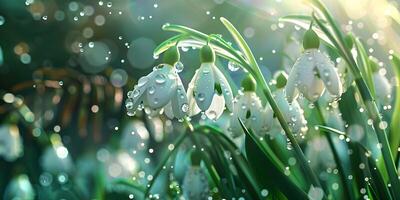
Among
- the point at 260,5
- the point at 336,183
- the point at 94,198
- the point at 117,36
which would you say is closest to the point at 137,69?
the point at 117,36

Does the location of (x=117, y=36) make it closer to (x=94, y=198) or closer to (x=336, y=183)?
(x=94, y=198)

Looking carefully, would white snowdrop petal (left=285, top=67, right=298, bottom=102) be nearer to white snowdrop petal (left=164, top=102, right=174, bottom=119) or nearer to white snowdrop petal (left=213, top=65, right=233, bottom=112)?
white snowdrop petal (left=213, top=65, right=233, bottom=112)

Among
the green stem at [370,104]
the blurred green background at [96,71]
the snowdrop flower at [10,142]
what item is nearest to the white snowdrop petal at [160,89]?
the green stem at [370,104]

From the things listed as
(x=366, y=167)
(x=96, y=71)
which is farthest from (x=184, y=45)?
(x=96, y=71)

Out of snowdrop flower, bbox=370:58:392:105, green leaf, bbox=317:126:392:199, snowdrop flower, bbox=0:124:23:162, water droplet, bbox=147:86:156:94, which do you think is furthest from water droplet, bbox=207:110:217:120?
snowdrop flower, bbox=0:124:23:162

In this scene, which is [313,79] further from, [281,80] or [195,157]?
[195,157]

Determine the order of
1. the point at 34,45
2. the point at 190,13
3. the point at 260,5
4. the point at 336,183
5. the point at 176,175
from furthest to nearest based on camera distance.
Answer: the point at 34,45 < the point at 190,13 < the point at 260,5 < the point at 176,175 < the point at 336,183
